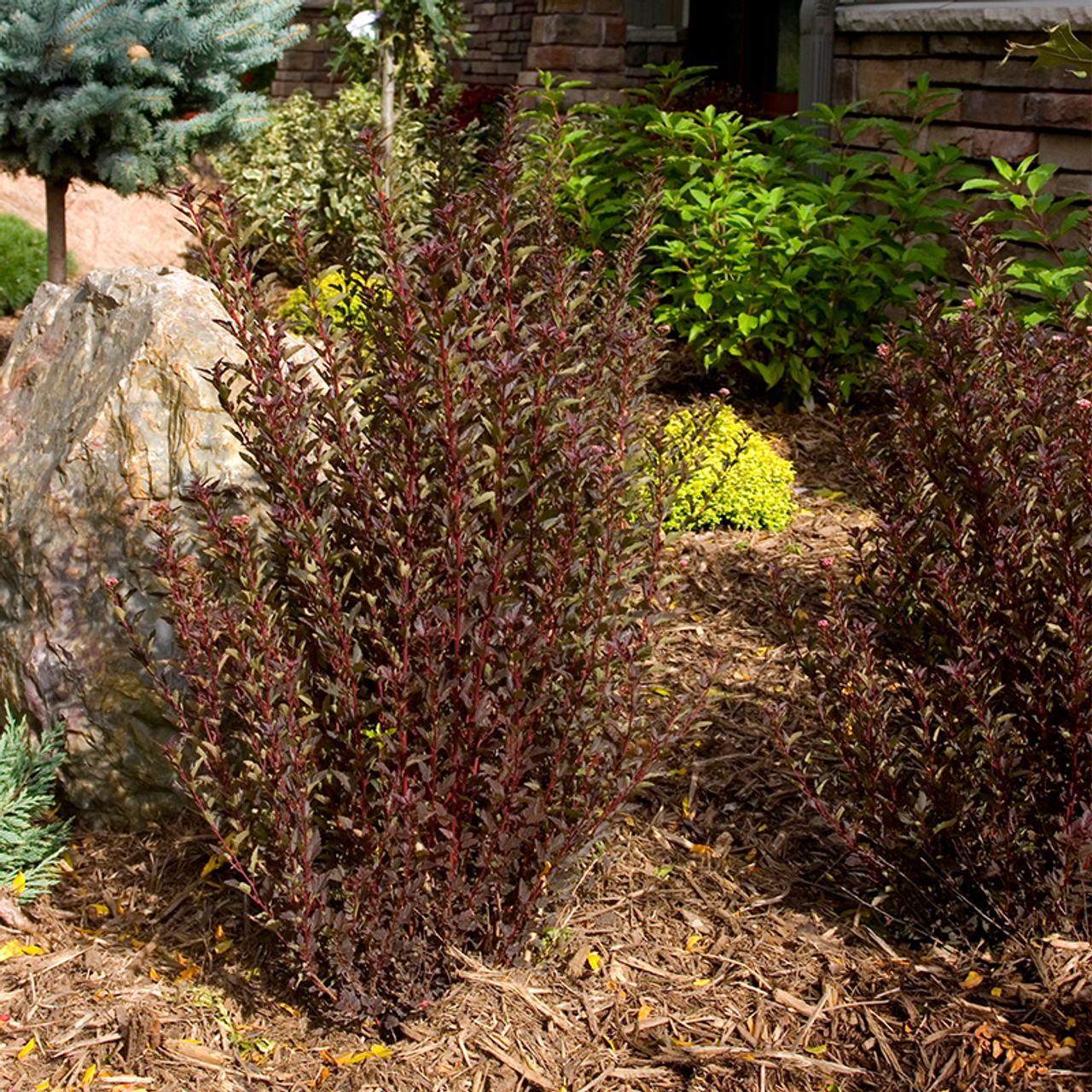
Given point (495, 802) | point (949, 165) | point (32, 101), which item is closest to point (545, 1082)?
point (495, 802)

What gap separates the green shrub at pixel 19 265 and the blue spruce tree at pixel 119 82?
59.9 inches

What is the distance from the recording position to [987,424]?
104 inches

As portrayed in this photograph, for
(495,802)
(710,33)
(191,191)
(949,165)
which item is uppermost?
(710,33)

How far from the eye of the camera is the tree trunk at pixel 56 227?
6.99 m

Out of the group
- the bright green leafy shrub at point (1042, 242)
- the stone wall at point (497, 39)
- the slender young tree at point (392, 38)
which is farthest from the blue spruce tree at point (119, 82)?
the stone wall at point (497, 39)

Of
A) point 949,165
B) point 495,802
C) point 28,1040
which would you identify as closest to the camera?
point 495,802

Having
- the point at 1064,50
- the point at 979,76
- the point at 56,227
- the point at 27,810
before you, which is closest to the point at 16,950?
the point at 27,810

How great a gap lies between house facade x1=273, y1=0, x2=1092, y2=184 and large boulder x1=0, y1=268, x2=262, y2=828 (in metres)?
4.11

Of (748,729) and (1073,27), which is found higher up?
(1073,27)

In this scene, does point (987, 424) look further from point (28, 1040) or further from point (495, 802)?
point (28, 1040)

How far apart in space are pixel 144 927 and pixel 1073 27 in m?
5.27

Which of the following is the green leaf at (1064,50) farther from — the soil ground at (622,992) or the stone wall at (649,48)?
the stone wall at (649,48)

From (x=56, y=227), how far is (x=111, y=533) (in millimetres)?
4951

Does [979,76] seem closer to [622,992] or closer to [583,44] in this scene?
[583,44]
